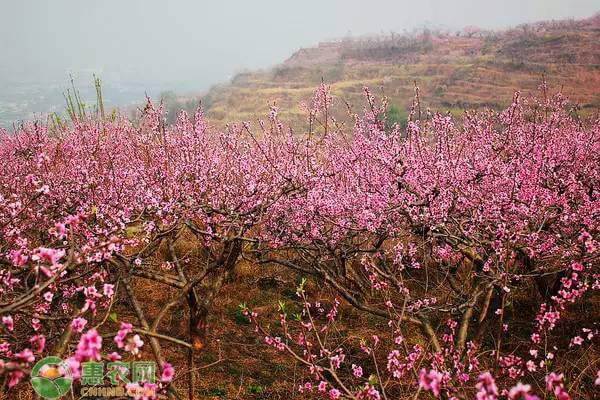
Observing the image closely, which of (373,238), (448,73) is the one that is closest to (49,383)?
(373,238)

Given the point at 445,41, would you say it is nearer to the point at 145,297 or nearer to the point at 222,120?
the point at 222,120

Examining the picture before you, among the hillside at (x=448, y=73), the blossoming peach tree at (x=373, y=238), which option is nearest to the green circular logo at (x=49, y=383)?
the blossoming peach tree at (x=373, y=238)

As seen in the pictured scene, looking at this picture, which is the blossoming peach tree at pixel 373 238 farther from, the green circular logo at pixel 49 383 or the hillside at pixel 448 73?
the hillside at pixel 448 73

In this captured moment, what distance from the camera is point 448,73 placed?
233 ft

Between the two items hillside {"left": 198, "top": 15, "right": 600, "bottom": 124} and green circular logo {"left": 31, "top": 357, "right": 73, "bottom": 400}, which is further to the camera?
Answer: hillside {"left": 198, "top": 15, "right": 600, "bottom": 124}

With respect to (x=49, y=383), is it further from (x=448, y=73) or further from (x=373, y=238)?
(x=448, y=73)

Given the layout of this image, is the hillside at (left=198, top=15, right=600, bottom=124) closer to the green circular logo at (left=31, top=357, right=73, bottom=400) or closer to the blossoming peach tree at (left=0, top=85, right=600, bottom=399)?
the blossoming peach tree at (left=0, top=85, right=600, bottom=399)

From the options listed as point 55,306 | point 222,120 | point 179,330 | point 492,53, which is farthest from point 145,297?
point 492,53

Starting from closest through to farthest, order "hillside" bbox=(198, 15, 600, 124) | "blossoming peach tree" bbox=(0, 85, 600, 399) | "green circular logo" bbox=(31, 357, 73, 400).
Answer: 1. "green circular logo" bbox=(31, 357, 73, 400)
2. "blossoming peach tree" bbox=(0, 85, 600, 399)
3. "hillside" bbox=(198, 15, 600, 124)

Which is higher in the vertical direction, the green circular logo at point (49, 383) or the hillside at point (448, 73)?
the hillside at point (448, 73)

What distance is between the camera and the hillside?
55625mm

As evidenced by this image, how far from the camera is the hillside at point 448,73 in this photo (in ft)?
182

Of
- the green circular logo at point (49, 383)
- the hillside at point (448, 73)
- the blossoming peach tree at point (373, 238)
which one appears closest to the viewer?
the green circular logo at point (49, 383)

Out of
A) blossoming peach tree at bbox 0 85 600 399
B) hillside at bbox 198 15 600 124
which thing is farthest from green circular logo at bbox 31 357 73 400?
hillside at bbox 198 15 600 124
